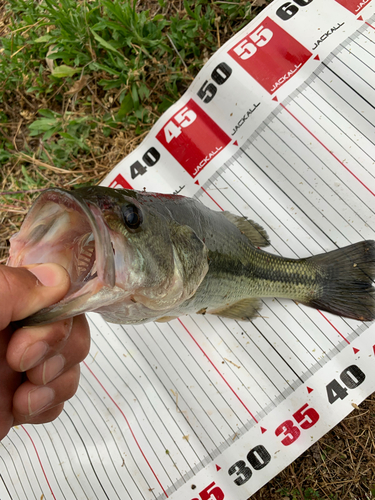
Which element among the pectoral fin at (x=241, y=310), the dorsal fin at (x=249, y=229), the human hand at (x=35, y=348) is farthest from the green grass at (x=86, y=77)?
the human hand at (x=35, y=348)

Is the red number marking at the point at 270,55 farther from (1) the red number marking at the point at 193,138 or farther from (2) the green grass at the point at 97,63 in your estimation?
(1) the red number marking at the point at 193,138

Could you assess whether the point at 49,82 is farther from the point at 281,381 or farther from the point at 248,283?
the point at 281,381

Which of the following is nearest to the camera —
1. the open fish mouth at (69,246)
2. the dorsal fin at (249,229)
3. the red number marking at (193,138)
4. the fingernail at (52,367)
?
the open fish mouth at (69,246)

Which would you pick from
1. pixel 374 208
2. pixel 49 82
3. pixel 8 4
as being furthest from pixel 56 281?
pixel 8 4

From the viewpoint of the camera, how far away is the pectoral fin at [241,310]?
2201mm

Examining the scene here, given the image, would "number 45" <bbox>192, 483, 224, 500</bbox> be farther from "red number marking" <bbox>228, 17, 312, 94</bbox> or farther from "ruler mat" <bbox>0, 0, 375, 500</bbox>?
"red number marking" <bbox>228, 17, 312, 94</bbox>

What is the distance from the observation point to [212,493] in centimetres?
221

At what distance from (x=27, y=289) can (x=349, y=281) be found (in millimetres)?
1920

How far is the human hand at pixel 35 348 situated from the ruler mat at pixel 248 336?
2.47 feet

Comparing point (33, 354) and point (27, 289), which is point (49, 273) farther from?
point (33, 354)

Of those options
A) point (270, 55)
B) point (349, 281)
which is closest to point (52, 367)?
point (349, 281)

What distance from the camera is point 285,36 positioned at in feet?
7.75

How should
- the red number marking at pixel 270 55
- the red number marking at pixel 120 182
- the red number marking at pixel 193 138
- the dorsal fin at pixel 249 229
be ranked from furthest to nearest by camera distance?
the red number marking at pixel 120 182
the red number marking at pixel 193 138
the red number marking at pixel 270 55
the dorsal fin at pixel 249 229

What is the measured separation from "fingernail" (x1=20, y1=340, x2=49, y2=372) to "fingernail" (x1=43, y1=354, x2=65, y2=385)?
162 millimetres
